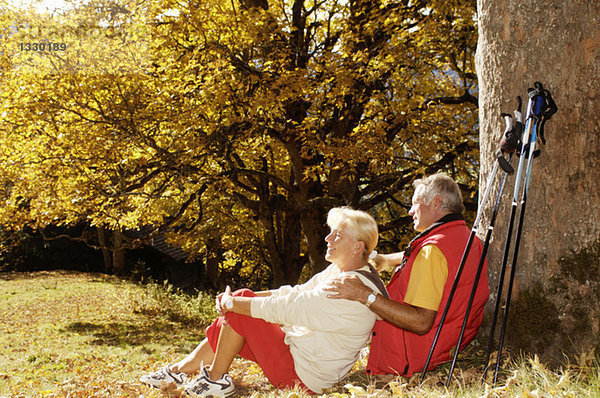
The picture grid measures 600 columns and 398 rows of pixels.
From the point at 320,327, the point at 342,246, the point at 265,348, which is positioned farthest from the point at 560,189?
the point at 265,348

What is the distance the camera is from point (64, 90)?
9.25 meters

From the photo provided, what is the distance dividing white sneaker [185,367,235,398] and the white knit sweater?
505 mm

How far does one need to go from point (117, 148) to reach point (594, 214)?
25.5ft

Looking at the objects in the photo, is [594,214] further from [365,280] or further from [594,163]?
[365,280]

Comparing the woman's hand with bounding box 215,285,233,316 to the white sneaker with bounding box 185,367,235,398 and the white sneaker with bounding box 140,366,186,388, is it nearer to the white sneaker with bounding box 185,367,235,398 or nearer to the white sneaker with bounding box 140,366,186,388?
the white sneaker with bounding box 185,367,235,398

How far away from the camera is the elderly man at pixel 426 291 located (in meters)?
3.30

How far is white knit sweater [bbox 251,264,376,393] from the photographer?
11.5 feet

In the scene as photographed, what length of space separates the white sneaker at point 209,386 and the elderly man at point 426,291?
39.4 inches

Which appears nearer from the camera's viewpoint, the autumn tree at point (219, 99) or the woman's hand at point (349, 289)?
the woman's hand at point (349, 289)

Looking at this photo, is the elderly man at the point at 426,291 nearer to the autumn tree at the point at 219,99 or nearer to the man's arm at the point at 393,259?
the man's arm at the point at 393,259

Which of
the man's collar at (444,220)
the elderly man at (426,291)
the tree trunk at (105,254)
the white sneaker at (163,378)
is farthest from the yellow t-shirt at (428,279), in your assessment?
the tree trunk at (105,254)

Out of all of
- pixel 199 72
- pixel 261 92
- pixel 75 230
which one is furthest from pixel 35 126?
pixel 75 230

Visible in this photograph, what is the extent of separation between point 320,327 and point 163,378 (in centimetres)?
133

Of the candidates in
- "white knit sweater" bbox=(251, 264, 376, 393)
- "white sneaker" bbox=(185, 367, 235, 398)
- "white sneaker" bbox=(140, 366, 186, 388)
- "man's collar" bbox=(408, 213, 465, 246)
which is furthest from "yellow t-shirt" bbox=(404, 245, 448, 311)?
"white sneaker" bbox=(140, 366, 186, 388)
